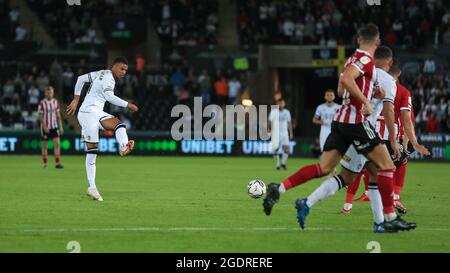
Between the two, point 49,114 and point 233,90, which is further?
point 233,90

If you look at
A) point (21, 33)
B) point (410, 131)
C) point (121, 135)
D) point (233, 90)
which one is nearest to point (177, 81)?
point (233, 90)

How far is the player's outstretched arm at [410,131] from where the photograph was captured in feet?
43.3

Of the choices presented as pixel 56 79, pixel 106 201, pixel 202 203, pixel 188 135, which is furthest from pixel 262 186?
pixel 56 79

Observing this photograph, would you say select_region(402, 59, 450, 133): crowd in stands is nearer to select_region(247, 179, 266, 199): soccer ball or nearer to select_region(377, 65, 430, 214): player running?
select_region(377, 65, 430, 214): player running

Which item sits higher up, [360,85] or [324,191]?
[360,85]

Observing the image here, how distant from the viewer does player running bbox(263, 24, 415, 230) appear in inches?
460

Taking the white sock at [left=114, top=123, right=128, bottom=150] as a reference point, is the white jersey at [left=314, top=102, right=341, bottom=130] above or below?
below

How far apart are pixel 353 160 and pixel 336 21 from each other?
29.5 meters

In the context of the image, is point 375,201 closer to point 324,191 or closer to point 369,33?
point 324,191

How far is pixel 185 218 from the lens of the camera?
13.4 metres

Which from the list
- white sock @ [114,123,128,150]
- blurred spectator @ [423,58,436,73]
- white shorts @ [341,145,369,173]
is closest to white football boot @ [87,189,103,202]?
white sock @ [114,123,128,150]

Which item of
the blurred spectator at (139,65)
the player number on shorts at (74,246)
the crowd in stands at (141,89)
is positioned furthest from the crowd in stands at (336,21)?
the player number on shorts at (74,246)

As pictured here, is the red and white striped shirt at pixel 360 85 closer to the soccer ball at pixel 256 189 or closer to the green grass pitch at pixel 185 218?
the green grass pitch at pixel 185 218
